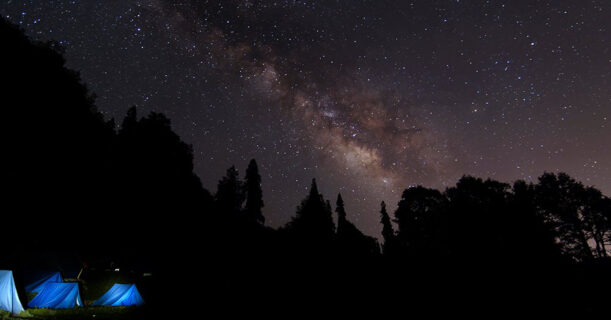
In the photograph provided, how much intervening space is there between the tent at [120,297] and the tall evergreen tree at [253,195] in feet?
91.3

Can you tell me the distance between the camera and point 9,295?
36.2ft

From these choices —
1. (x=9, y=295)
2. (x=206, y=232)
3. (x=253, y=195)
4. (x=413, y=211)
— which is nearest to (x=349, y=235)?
(x=413, y=211)

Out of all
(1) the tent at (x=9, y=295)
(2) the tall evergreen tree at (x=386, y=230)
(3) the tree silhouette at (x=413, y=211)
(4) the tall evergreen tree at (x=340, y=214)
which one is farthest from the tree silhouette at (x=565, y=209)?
(1) the tent at (x=9, y=295)

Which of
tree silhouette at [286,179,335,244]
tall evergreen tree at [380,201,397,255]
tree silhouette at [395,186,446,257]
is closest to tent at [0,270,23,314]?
tree silhouette at [286,179,335,244]

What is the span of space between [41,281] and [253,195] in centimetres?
3335

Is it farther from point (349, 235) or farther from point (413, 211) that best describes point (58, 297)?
point (349, 235)

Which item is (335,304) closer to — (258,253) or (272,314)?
(272,314)

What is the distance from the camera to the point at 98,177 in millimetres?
25562

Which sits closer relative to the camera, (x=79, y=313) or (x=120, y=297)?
(x=79, y=313)

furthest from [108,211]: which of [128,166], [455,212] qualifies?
[455,212]

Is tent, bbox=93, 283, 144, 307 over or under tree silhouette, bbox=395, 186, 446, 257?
under

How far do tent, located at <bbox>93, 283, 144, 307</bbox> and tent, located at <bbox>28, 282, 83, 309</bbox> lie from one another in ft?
4.93

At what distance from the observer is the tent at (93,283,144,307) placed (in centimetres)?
1602

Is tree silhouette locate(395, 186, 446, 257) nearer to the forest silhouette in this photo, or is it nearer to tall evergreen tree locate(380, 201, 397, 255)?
the forest silhouette
